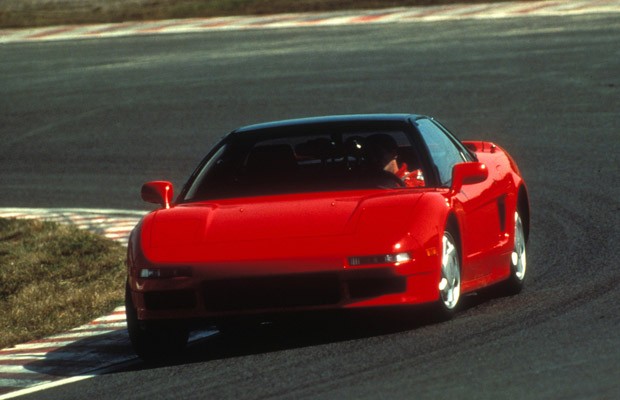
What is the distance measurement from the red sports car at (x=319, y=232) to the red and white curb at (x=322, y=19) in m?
19.4

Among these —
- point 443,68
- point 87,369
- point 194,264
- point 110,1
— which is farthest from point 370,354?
point 110,1

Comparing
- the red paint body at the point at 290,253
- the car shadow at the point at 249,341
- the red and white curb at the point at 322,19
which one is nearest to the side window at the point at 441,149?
the red paint body at the point at 290,253

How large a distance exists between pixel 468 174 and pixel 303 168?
91 cm

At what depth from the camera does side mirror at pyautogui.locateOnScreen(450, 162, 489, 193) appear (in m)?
9.07

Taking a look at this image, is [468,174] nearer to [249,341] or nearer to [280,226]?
[280,226]

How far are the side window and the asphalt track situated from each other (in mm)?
783

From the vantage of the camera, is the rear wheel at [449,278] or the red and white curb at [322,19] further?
the red and white curb at [322,19]

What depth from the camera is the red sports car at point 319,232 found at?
7992mm

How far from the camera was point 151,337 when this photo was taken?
838cm

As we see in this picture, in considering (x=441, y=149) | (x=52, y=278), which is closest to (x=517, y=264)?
(x=441, y=149)

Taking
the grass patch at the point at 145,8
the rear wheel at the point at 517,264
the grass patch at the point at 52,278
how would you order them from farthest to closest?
the grass patch at the point at 145,8 → the grass patch at the point at 52,278 → the rear wheel at the point at 517,264

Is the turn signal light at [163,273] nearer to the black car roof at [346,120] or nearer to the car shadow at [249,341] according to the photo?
the car shadow at [249,341]

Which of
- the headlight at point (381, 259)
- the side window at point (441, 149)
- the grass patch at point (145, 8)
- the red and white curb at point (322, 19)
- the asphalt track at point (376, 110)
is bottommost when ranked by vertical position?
the grass patch at point (145, 8)

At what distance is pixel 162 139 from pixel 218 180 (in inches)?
433
